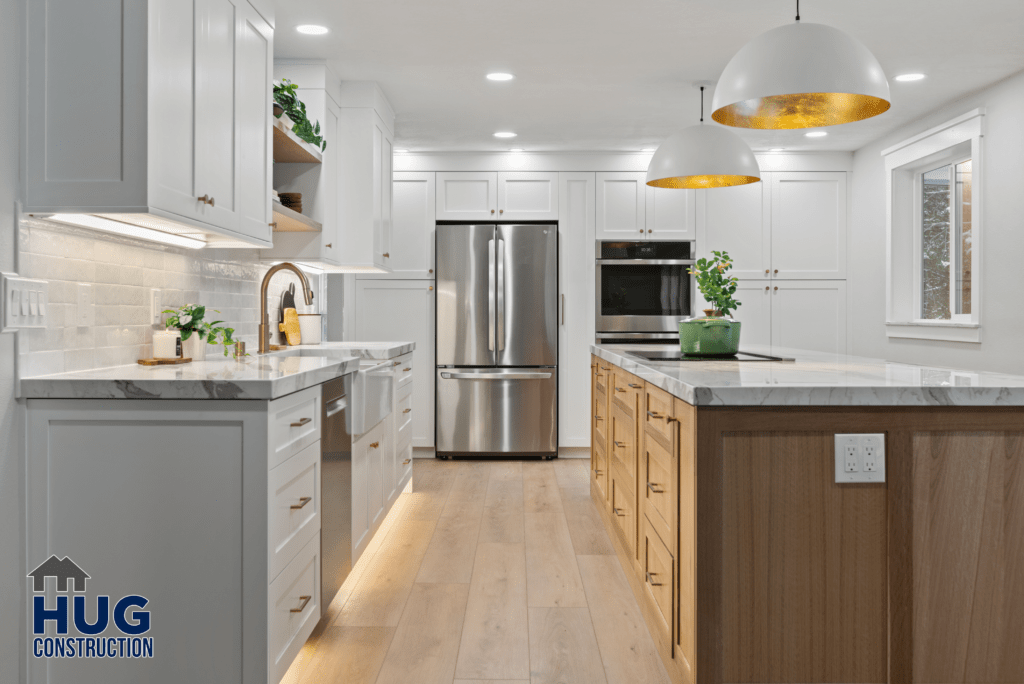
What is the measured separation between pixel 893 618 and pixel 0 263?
7.66 ft

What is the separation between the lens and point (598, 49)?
136 inches

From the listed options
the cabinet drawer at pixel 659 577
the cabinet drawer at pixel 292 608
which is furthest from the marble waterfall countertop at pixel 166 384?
the cabinet drawer at pixel 659 577

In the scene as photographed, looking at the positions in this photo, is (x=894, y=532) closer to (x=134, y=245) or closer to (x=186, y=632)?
(x=186, y=632)

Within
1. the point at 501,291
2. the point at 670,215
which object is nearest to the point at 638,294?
the point at 670,215

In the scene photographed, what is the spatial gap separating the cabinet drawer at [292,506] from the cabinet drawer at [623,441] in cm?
116

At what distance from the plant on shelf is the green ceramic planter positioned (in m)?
1.93

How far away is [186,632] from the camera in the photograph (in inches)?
70.1

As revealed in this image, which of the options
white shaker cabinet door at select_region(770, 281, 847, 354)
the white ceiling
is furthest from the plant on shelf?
white shaker cabinet door at select_region(770, 281, 847, 354)

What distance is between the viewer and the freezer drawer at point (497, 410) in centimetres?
537

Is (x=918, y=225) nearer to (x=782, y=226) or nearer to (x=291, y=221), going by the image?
(x=782, y=226)

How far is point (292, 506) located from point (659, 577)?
3.64 ft

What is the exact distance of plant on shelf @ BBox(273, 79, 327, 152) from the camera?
313cm

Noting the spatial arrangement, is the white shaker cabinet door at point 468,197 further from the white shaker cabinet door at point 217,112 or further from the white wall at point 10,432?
the white wall at point 10,432

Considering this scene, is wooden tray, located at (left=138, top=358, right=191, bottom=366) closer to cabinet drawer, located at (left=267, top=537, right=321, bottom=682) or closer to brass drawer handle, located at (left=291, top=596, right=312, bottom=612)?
cabinet drawer, located at (left=267, top=537, right=321, bottom=682)
